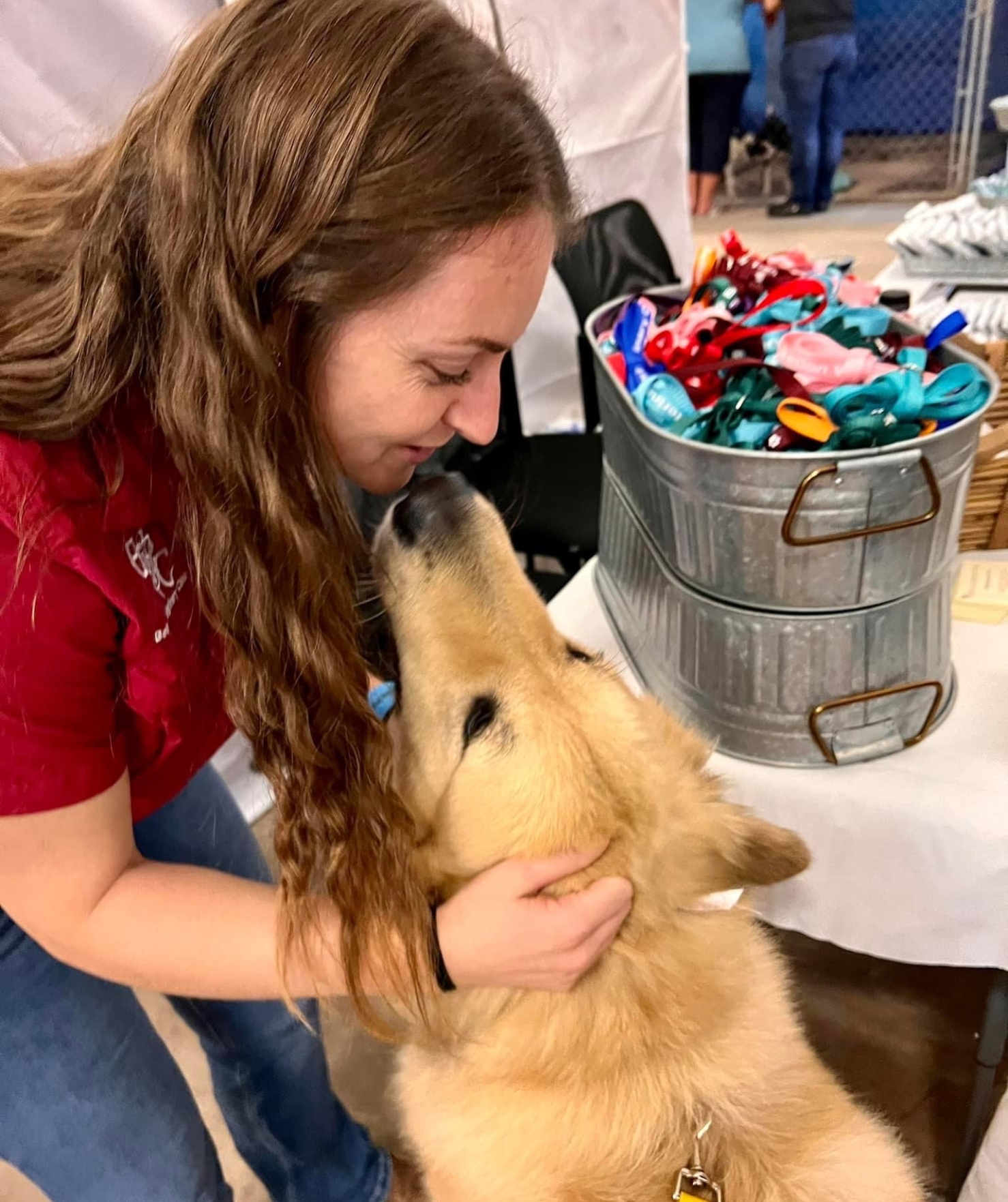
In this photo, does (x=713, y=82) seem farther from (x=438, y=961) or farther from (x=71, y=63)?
(x=438, y=961)

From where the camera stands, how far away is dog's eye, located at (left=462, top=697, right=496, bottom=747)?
940 millimetres

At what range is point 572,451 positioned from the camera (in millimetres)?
2525

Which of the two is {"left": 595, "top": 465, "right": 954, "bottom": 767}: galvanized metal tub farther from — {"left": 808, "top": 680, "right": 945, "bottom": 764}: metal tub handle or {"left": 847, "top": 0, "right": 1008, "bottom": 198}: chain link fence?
{"left": 847, "top": 0, "right": 1008, "bottom": 198}: chain link fence

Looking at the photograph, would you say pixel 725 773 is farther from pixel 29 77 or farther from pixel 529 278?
pixel 29 77

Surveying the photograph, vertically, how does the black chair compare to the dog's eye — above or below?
below

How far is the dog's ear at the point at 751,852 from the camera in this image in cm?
96

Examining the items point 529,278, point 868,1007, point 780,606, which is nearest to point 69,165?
point 529,278

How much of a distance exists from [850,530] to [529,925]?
0.53 metres

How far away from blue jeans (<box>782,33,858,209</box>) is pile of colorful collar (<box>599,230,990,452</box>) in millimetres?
5765

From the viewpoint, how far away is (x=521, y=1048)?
2.86ft

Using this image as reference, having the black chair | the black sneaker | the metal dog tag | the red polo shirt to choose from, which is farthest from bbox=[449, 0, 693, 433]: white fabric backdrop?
the black sneaker

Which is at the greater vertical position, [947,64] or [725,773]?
[947,64]

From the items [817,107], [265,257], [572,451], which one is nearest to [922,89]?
[817,107]

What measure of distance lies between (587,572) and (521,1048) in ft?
2.80
